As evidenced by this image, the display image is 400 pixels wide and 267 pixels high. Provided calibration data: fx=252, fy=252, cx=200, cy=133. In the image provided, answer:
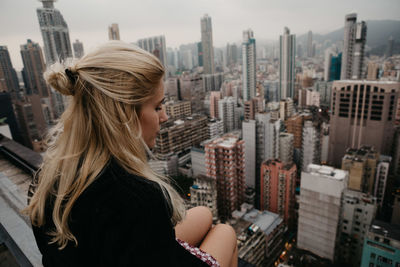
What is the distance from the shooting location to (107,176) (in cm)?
39

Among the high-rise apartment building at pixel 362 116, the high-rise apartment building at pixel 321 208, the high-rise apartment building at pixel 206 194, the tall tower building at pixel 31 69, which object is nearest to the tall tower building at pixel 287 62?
the high-rise apartment building at pixel 362 116

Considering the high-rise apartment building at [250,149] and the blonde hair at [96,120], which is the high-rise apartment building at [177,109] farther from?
the blonde hair at [96,120]

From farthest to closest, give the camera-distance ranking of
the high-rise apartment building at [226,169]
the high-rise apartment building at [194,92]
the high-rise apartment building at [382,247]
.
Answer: the high-rise apartment building at [194,92] → the high-rise apartment building at [226,169] → the high-rise apartment building at [382,247]

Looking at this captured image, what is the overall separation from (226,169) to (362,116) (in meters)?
7.03

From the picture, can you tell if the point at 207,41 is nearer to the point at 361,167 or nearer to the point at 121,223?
the point at 361,167

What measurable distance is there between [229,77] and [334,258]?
2782cm

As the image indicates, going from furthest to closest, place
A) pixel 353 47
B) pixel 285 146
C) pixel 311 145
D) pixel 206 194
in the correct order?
1. pixel 353 47
2. pixel 285 146
3. pixel 311 145
4. pixel 206 194

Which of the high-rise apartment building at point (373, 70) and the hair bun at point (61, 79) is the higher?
the hair bun at point (61, 79)

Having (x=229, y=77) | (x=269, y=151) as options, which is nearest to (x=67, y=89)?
(x=269, y=151)

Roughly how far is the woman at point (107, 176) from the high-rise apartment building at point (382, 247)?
5.94 meters

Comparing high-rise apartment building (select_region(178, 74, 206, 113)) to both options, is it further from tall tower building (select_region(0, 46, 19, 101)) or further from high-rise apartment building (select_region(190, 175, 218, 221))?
high-rise apartment building (select_region(190, 175, 218, 221))

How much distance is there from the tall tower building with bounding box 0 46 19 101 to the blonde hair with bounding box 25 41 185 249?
17.1 m

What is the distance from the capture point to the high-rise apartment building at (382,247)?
477 centimetres

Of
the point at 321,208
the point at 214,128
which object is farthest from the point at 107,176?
the point at 214,128
